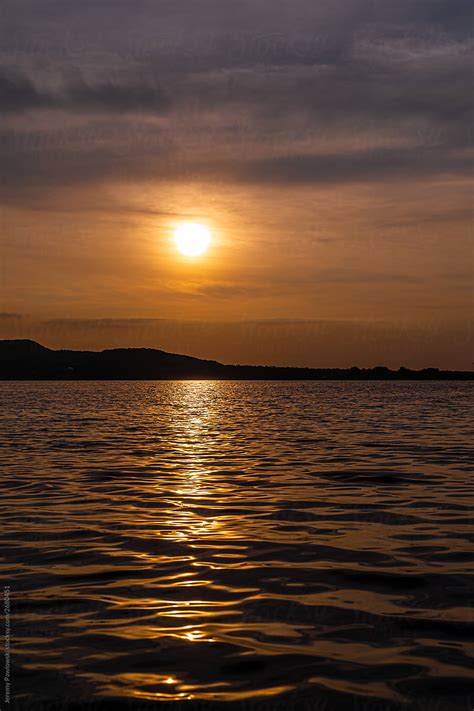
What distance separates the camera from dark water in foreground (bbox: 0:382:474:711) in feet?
30.8

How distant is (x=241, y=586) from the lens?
44.5 feet

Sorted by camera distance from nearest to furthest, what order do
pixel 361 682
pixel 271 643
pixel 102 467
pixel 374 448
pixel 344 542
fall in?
pixel 361 682
pixel 271 643
pixel 344 542
pixel 102 467
pixel 374 448

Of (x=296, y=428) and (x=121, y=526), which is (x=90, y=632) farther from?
(x=296, y=428)

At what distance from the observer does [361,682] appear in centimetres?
936

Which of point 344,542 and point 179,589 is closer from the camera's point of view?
point 179,589

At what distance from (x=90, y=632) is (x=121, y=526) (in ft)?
25.8

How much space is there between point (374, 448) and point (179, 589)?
1067 inches

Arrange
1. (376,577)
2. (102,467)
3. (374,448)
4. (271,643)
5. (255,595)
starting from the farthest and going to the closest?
(374,448) → (102,467) → (376,577) → (255,595) → (271,643)

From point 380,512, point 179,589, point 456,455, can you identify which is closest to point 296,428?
point 456,455

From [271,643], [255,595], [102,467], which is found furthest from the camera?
[102,467]

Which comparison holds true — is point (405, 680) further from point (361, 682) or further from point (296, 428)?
point (296, 428)

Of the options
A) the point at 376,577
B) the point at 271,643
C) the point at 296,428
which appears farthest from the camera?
the point at 296,428

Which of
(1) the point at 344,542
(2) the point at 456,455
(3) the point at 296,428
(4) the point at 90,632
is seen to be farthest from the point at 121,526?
(3) the point at 296,428

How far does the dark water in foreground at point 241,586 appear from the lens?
938 centimetres
